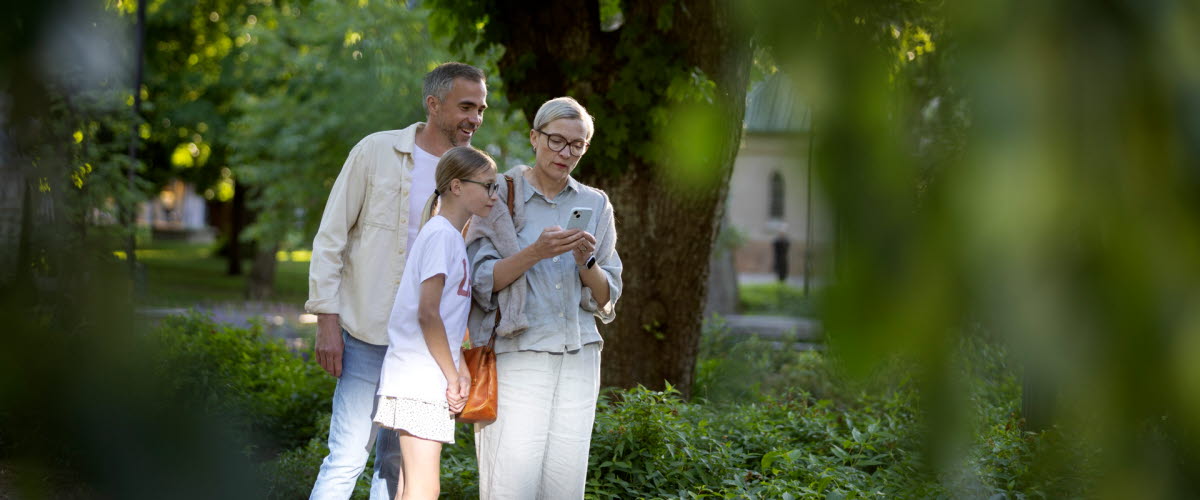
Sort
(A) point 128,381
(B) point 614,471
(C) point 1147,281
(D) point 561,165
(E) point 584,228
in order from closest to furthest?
(C) point 1147,281, (A) point 128,381, (E) point 584,228, (D) point 561,165, (B) point 614,471

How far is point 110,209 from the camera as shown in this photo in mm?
481

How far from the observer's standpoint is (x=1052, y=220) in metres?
0.36

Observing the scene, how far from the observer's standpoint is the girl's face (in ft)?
11.0

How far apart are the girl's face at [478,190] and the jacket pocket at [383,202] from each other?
426 millimetres

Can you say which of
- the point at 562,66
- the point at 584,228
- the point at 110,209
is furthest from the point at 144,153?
the point at 562,66

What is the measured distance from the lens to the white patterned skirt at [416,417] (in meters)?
3.35

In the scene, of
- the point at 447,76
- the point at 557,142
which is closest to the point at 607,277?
the point at 557,142

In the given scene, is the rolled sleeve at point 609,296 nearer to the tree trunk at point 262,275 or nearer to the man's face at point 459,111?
the man's face at point 459,111

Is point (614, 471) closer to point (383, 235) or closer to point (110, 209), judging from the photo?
point (383, 235)

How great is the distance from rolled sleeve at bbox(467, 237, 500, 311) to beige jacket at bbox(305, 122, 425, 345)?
338 mm

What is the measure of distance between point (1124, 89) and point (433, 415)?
3.15 m

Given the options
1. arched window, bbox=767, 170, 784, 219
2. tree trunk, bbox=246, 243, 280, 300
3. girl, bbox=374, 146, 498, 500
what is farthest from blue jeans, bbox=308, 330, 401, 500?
tree trunk, bbox=246, 243, 280, 300

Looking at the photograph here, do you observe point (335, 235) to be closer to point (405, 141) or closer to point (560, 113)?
point (405, 141)

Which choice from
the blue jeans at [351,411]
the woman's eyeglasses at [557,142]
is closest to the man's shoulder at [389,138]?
the woman's eyeglasses at [557,142]
